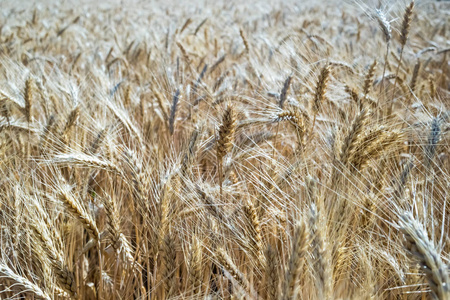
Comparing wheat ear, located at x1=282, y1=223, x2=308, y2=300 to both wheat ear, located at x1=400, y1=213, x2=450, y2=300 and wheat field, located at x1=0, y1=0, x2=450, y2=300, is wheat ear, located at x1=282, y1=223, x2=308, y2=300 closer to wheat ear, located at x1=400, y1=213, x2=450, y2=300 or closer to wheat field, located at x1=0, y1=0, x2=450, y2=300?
wheat field, located at x1=0, y1=0, x2=450, y2=300

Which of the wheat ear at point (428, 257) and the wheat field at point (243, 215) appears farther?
the wheat field at point (243, 215)

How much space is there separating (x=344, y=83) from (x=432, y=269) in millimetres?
1634

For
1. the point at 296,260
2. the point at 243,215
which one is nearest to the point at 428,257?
the point at 296,260

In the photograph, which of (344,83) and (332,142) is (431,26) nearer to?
(344,83)

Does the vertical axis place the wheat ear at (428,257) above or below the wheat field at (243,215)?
above

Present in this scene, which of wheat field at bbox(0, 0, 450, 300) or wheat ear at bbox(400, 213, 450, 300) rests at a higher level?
wheat ear at bbox(400, 213, 450, 300)

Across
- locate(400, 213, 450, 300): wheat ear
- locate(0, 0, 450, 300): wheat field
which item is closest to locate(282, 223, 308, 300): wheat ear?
locate(0, 0, 450, 300): wheat field

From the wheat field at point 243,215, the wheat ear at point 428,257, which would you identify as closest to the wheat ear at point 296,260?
the wheat field at point 243,215

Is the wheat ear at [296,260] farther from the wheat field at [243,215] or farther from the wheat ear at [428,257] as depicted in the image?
the wheat ear at [428,257]

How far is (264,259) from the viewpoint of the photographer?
1.03 metres

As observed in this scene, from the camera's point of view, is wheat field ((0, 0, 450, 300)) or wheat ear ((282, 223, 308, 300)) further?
wheat field ((0, 0, 450, 300))

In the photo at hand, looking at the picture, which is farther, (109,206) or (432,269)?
(109,206)

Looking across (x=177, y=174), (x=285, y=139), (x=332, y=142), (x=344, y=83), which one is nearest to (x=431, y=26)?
(x=344, y=83)

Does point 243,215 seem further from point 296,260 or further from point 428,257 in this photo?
point 428,257
